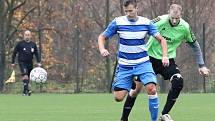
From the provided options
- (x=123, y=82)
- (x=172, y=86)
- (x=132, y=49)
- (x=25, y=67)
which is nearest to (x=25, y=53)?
(x=25, y=67)

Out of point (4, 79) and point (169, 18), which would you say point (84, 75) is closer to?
point (4, 79)

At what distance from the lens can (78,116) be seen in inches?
543

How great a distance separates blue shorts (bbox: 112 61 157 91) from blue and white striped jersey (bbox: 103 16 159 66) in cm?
9

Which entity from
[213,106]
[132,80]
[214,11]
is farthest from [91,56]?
[132,80]

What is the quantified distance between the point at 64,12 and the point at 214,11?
9.34 m

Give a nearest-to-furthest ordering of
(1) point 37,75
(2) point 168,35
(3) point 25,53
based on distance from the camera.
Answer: (2) point 168,35
(3) point 25,53
(1) point 37,75

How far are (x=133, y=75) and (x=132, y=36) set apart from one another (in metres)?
0.64

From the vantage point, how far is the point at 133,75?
11.1 metres

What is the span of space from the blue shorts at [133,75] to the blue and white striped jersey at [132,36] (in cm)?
9

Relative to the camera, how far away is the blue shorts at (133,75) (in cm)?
1105

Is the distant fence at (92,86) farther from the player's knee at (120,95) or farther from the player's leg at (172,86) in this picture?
the player's knee at (120,95)

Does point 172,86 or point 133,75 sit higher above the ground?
point 133,75

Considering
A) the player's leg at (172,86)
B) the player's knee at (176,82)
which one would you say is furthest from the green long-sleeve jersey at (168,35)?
the player's knee at (176,82)

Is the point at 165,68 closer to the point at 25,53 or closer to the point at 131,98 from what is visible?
the point at 131,98
